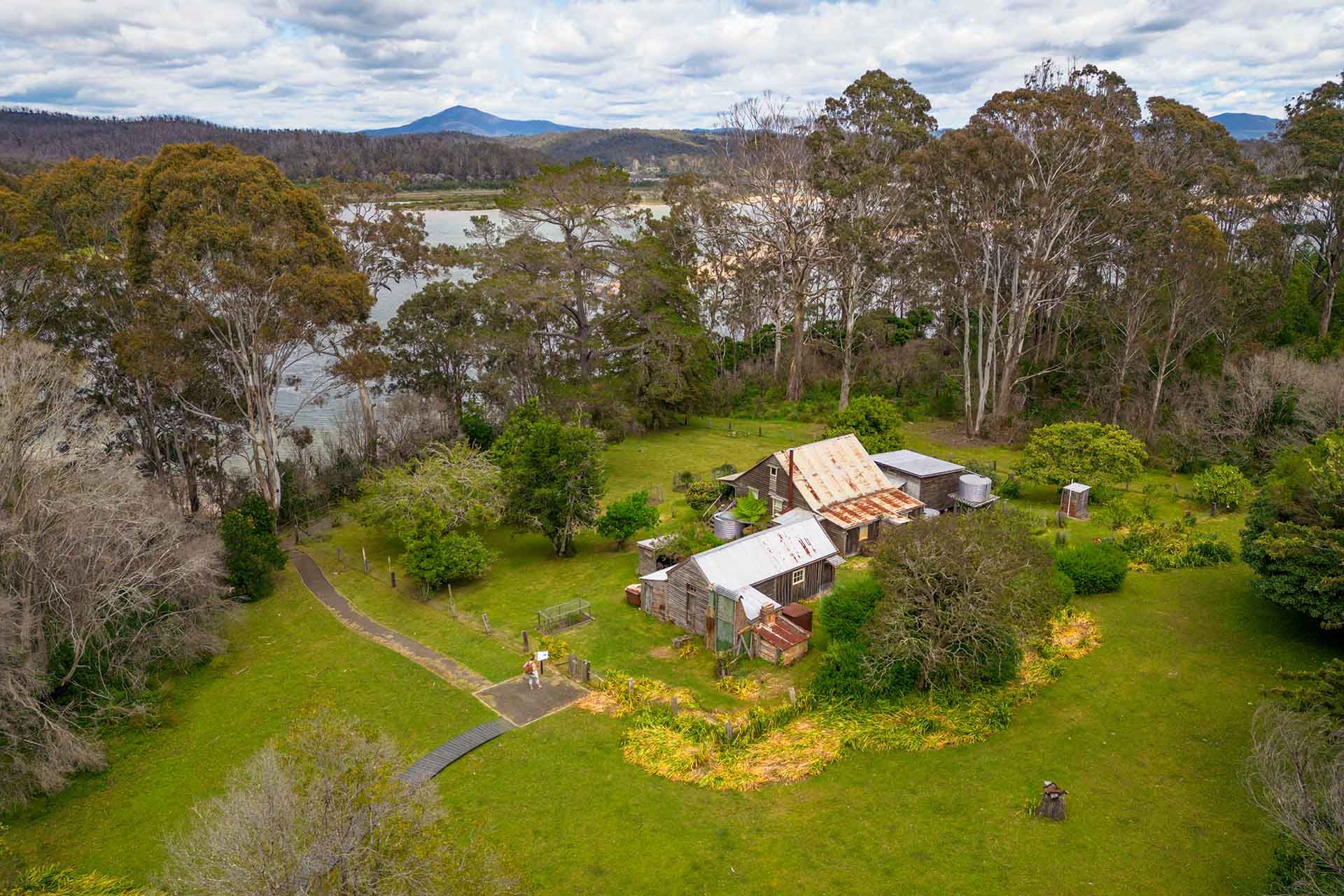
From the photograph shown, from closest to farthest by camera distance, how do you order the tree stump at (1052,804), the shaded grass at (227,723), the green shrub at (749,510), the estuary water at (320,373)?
the tree stump at (1052,804)
the shaded grass at (227,723)
the green shrub at (749,510)
the estuary water at (320,373)

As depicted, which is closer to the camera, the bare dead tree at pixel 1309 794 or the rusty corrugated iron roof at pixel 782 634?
the bare dead tree at pixel 1309 794

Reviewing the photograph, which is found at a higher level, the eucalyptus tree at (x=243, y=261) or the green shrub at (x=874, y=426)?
the eucalyptus tree at (x=243, y=261)

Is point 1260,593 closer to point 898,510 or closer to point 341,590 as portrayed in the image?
point 898,510

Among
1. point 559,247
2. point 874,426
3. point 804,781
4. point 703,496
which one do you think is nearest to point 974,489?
point 874,426

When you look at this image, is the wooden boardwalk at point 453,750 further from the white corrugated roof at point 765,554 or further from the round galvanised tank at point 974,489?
the round galvanised tank at point 974,489

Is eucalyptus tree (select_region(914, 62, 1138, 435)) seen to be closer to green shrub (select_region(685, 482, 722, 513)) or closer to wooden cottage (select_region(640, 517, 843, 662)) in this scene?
green shrub (select_region(685, 482, 722, 513))

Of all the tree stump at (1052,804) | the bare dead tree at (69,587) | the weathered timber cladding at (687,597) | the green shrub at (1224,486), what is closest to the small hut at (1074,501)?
the green shrub at (1224,486)

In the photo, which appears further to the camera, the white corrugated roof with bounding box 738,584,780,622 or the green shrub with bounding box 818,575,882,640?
the white corrugated roof with bounding box 738,584,780,622

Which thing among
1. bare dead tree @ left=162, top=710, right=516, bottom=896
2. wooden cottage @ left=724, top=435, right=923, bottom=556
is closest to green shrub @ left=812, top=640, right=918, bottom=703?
wooden cottage @ left=724, top=435, right=923, bottom=556
